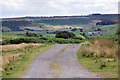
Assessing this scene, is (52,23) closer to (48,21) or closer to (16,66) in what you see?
(48,21)

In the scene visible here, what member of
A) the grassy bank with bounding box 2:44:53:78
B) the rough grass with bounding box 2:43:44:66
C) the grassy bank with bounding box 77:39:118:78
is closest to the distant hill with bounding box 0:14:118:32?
the rough grass with bounding box 2:43:44:66

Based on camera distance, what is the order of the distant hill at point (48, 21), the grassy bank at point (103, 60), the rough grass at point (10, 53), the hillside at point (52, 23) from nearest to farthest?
the grassy bank at point (103, 60) < the rough grass at point (10, 53) < the hillside at point (52, 23) < the distant hill at point (48, 21)

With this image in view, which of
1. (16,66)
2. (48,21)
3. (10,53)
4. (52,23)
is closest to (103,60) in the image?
(16,66)

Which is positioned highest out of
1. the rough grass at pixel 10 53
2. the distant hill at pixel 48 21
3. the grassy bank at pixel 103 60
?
the distant hill at pixel 48 21

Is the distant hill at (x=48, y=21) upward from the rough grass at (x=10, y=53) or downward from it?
upward

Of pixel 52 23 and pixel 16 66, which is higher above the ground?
pixel 52 23

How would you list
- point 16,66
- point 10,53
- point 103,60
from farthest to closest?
point 10,53
point 103,60
point 16,66

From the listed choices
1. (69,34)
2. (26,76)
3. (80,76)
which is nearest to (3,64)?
(26,76)

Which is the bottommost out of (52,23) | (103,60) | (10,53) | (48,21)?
(10,53)

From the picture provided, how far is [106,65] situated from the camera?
1433 centimetres

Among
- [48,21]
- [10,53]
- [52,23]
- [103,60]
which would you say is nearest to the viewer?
[103,60]

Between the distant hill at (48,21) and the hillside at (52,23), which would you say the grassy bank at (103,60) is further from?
the hillside at (52,23)

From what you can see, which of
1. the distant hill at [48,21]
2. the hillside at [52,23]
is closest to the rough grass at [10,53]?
the hillside at [52,23]

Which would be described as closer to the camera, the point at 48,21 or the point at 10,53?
the point at 10,53
